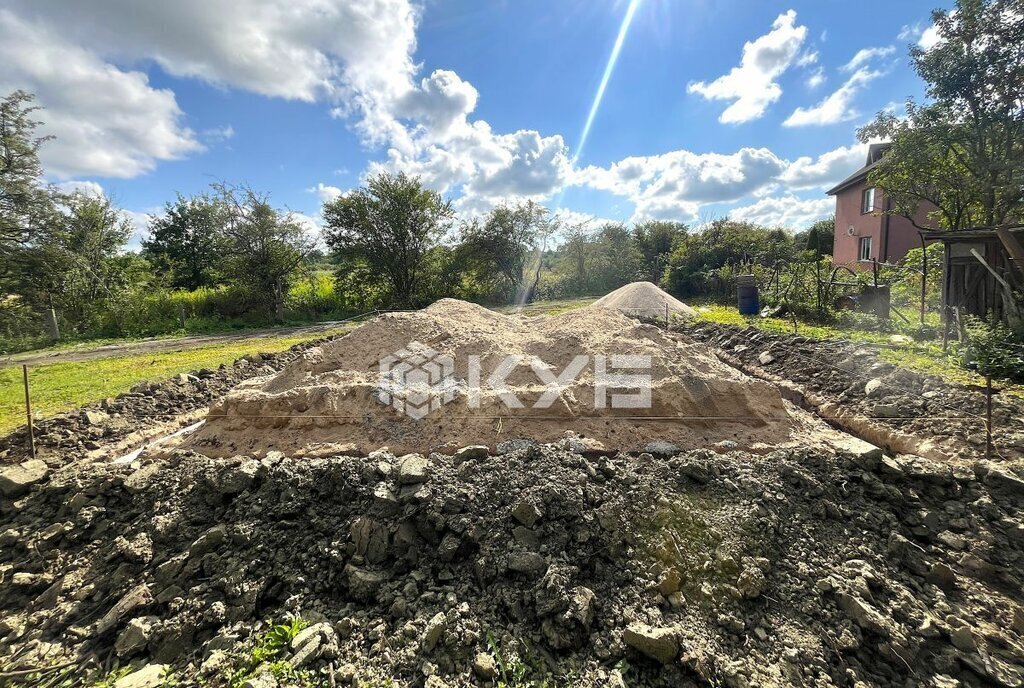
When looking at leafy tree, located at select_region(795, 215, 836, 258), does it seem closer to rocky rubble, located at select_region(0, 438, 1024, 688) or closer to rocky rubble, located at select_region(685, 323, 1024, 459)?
rocky rubble, located at select_region(685, 323, 1024, 459)

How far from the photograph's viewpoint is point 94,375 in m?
7.27

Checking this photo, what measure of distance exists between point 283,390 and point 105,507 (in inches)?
89.5

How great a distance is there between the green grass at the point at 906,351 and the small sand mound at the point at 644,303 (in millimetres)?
2160

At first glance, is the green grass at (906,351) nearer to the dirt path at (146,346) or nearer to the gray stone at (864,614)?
the gray stone at (864,614)

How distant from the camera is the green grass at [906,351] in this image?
15.6 ft

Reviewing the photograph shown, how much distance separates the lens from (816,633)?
2053mm

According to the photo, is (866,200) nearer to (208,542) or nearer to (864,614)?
(864,614)

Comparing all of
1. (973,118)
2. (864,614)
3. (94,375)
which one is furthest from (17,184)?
(973,118)

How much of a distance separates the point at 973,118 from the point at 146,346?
62.6 feet

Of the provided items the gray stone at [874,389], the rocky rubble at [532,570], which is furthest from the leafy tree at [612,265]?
the rocky rubble at [532,570]

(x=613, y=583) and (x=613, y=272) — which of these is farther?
(x=613, y=272)

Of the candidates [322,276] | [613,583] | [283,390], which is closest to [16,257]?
[322,276]

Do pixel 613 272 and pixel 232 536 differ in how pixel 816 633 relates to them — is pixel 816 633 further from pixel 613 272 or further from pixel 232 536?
pixel 613 272

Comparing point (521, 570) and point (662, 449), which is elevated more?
point (662, 449)
